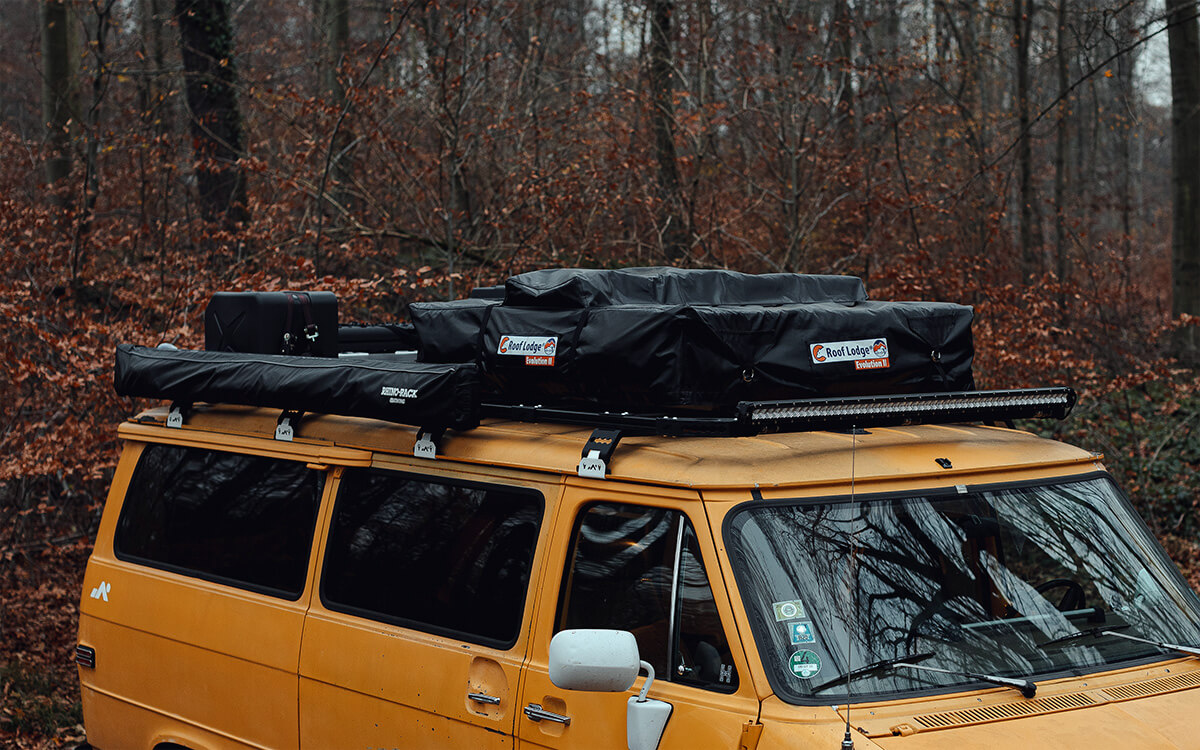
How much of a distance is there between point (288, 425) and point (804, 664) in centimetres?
263

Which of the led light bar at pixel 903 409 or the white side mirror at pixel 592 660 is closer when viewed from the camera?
the white side mirror at pixel 592 660

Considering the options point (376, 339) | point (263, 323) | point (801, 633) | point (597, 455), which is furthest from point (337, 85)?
point (801, 633)

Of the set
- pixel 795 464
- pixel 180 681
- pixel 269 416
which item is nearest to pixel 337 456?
pixel 269 416

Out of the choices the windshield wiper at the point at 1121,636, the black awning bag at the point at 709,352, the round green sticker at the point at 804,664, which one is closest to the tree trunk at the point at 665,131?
the black awning bag at the point at 709,352

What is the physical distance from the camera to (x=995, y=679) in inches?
131

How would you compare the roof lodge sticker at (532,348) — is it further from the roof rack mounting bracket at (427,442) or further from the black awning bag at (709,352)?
the roof rack mounting bracket at (427,442)

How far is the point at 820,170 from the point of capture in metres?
14.4

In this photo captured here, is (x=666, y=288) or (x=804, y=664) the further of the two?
(x=666, y=288)

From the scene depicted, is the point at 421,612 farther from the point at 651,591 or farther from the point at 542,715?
the point at 651,591

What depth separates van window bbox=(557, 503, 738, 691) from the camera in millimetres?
3379

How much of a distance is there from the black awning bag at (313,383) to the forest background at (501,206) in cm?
380

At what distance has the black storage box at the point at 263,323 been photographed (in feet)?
19.0

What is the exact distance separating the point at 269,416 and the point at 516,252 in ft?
24.6

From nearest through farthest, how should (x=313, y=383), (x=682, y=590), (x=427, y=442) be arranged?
1. (x=682, y=590)
2. (x=427, y=442)
3. (x=313, y=383)
